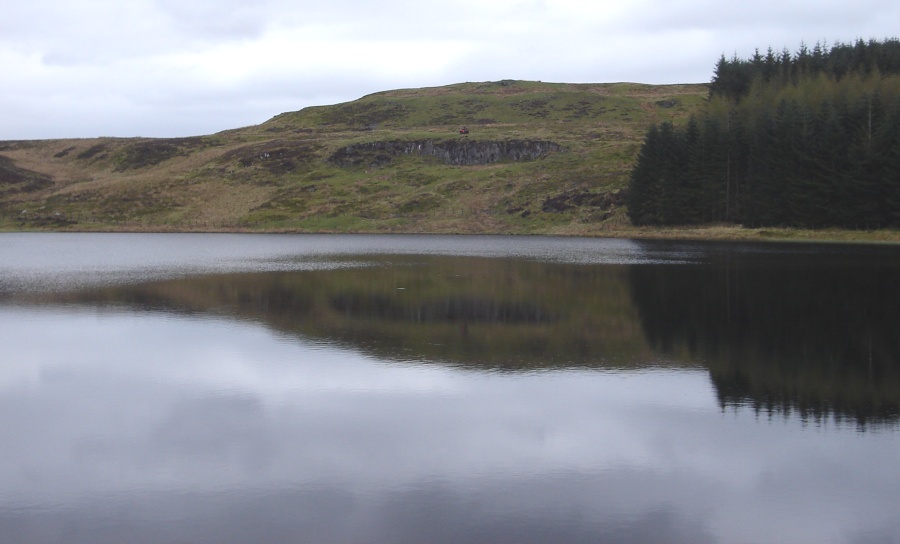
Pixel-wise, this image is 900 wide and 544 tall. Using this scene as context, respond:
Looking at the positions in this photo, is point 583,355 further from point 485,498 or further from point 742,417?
point 485,498

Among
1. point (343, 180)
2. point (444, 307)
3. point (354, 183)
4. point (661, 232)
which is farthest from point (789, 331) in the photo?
point (343, 180)

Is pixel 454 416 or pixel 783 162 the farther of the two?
pixel 783 162

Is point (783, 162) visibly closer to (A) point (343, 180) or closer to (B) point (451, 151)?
(B) point (451, 151)

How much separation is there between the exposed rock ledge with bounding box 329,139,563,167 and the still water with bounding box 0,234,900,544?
104 metres

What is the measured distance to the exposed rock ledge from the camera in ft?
472

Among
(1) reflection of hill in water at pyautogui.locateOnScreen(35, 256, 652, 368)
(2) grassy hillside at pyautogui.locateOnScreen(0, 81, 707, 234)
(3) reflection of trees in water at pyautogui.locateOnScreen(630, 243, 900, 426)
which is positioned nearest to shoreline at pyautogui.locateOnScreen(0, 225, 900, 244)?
(2) grassy hillside at pyautogui.locateOnScreen(0, 81, 707, 234)

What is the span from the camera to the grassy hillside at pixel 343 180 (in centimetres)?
11531

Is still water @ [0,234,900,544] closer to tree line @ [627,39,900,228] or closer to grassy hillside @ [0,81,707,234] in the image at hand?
tree line @ [627,39,900,228]

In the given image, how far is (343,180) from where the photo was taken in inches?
5389

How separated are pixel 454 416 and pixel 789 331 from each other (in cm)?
1694

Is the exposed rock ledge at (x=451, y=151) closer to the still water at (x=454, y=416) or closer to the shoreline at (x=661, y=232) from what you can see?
the shoreline at (x=661, y=232)

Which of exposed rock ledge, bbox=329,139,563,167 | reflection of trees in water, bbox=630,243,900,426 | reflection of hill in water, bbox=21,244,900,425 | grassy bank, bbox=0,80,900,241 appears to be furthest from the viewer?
exposed rock ledge, bbox=329,139,563,167

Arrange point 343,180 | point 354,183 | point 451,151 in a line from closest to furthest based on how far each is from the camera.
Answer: point 354,183, point 343,180, point 451,151

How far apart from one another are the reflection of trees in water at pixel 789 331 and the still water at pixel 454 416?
17 centimetres
